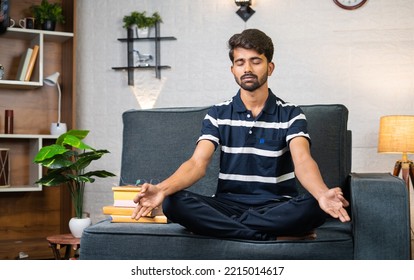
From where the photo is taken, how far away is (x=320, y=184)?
2.29m

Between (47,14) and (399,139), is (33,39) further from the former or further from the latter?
(399,139)

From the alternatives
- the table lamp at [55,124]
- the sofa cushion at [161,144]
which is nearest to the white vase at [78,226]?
the sofa cushion at [161,144]

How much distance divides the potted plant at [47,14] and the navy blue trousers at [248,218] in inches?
115

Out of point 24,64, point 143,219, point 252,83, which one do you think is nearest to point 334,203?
point 252,83

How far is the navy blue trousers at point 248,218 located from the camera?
2.26 m

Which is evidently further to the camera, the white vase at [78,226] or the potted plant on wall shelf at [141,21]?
the potted plant on wall shelf at [141,21]

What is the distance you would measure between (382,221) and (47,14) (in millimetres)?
3314

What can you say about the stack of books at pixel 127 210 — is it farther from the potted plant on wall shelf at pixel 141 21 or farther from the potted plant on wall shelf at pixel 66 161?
the potted plant on wall shelf at pixel 141 21

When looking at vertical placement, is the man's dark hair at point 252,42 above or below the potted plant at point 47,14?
below

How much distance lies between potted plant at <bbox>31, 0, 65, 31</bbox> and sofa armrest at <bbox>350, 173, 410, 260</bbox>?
3.18 meters

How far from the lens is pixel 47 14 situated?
4824mm

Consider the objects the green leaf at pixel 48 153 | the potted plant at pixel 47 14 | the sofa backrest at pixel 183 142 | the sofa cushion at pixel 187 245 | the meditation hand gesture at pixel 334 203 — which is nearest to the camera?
the meditation hand gesture at pixel 334 203

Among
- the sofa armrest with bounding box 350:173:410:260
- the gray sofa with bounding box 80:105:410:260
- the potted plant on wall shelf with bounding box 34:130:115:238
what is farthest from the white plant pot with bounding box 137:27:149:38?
the sofa armrest with bounding box 350:173:410:260

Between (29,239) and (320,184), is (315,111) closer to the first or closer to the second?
(320,184)
